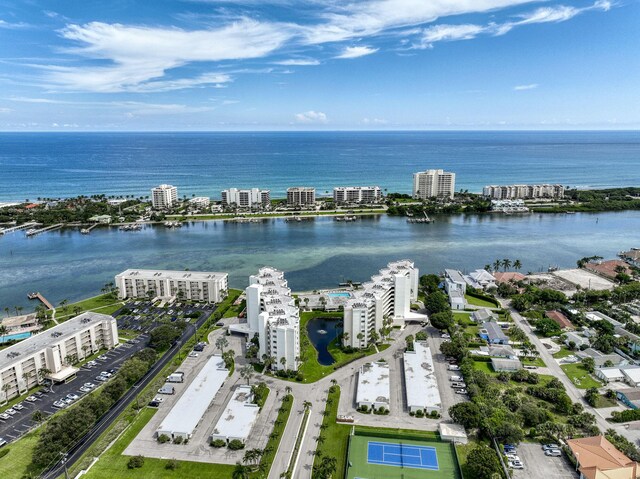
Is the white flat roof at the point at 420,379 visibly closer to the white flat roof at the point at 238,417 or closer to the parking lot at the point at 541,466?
the parking lot at the point at 541,466

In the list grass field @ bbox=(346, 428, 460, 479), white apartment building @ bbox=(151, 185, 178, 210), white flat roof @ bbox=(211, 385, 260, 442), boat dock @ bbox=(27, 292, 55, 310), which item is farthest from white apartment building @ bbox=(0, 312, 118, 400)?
white apartment building @ bbox=(151, 185, 178, 210)

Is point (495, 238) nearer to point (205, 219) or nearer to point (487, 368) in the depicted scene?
point (487, 368)

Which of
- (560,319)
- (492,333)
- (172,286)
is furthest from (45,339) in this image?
(560,319)

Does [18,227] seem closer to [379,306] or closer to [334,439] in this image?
[379,306]

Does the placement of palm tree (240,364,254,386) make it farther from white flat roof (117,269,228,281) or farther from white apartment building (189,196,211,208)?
white apartment building (189,196,211,208)

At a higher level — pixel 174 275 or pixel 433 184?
pixel 433 184
